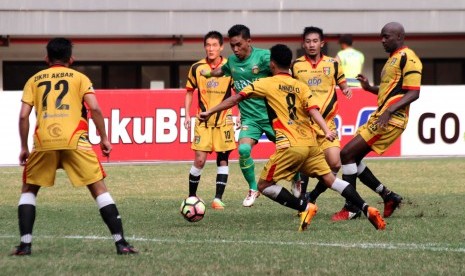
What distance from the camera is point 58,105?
966 cm

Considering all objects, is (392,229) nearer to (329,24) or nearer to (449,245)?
(449,245)

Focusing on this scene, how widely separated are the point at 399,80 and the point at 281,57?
1768 millimetres

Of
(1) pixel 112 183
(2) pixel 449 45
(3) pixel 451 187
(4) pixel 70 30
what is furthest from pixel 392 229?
(2) pixel 449 45

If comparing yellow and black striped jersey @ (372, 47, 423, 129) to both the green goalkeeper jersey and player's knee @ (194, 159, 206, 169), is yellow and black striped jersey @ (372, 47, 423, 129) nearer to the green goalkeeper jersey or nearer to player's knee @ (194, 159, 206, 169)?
the green goalkeeper jersey

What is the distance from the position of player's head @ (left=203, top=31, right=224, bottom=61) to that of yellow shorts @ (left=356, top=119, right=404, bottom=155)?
9.21 feet

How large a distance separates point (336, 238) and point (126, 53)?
21821 millimetres

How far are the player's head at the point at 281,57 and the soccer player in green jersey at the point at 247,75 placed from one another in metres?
2.06

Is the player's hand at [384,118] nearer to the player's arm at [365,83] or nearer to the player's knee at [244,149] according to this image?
the player's arm at [365,83]

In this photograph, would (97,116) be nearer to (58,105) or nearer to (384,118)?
(58,105)

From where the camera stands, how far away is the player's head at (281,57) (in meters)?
11.5

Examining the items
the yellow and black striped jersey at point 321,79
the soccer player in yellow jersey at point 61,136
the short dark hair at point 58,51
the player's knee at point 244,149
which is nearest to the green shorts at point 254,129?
the player's knee at point 244,149

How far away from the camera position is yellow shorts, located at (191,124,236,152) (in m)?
14.9

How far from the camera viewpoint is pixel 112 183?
61.5 feet

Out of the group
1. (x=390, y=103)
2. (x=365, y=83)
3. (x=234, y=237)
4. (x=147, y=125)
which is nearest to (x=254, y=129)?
(x=365, y=83)
